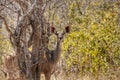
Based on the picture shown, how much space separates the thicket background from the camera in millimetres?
10734

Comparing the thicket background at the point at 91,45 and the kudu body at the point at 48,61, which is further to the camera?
the thicket background at the point at 91,45

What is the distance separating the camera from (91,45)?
423 inches

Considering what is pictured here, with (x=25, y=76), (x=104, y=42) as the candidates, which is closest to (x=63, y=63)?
(x=104, y=42)

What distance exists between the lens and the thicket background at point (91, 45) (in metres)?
10.7

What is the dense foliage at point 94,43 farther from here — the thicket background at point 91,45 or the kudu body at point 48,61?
the kudu body at point 48,61

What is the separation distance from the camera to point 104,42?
10.8 metres

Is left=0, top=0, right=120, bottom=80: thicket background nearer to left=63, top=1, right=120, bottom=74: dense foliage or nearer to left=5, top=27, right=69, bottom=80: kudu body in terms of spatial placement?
left=63, top=1, right=120, bottom=74: dense foliage

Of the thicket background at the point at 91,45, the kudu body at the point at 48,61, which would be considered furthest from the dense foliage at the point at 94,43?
the kudu body at the point at 48,61

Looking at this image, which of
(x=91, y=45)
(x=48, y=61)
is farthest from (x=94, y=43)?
(x=48, y=61)

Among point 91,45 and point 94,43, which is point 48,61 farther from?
point 94,43

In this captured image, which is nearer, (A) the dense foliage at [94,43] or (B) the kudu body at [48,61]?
(B) the kudu body at [48,61]

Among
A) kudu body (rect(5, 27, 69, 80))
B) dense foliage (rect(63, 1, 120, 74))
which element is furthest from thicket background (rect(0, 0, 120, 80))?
kudu body (rect(5, 27, 69, 80))

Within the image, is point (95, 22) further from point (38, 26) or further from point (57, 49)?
point (38, 26)

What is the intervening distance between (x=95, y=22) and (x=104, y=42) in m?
0.72
